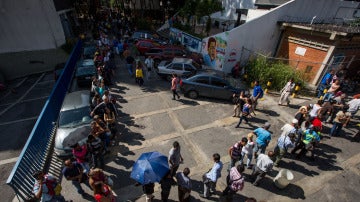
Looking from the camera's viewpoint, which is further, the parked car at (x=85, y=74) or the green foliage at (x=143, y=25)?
the green foliage at (x=143, y=25)

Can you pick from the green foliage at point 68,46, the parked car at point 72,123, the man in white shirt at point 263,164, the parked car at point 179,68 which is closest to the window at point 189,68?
the parked car at point 179,68

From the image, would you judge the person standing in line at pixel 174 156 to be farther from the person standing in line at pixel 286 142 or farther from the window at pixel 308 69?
the window at pixel 308 69

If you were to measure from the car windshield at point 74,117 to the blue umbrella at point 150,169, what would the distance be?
396cm

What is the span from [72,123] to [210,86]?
740 cm

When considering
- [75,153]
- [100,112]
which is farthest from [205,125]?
[75,153]

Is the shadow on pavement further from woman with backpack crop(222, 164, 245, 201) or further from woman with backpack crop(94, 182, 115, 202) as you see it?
woman with backpack crop(94, 182, 115, 202)

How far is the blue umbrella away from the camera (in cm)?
509

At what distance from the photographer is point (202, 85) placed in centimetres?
1181

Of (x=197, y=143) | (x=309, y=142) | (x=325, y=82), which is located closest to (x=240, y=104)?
(x=197, y=143)

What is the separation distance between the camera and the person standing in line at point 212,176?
227 inches

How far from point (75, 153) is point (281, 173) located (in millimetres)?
6696

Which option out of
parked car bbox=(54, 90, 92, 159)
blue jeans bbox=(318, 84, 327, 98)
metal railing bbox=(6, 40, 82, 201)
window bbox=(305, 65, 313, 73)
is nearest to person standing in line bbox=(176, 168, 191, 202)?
parked car bbox=(54, 90, 92, 159)

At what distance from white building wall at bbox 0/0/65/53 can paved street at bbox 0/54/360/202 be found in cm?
723

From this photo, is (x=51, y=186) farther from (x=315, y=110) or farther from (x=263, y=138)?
(x=315, y=110)
